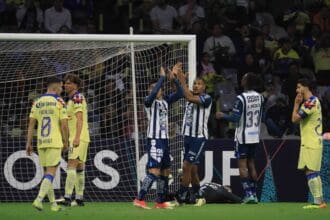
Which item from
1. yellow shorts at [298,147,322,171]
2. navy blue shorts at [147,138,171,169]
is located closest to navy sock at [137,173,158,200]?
navy blue shorts at [147,138,171,169]

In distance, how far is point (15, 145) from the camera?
1881 cm

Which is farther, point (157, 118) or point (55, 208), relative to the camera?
point (157, 118)

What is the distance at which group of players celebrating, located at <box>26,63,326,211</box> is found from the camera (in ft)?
51.1

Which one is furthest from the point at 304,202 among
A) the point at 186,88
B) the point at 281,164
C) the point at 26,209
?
the point at 26,209

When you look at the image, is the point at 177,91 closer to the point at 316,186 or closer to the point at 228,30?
the point at 316,186

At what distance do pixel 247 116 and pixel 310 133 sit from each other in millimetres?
1325

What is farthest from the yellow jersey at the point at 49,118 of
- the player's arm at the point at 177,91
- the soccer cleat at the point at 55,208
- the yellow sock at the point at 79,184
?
the player's arm at the point at 177,91

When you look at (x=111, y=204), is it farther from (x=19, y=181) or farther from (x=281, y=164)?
(x=281, y=164)

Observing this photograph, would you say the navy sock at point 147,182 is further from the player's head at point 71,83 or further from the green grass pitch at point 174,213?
the player's head at point 71,83

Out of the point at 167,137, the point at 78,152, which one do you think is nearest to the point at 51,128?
the point at 78,152

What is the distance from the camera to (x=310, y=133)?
16625mm

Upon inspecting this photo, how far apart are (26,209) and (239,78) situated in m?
7.20

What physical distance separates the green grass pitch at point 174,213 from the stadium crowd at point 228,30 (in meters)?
4.26

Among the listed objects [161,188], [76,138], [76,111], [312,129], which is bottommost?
[161,188]
